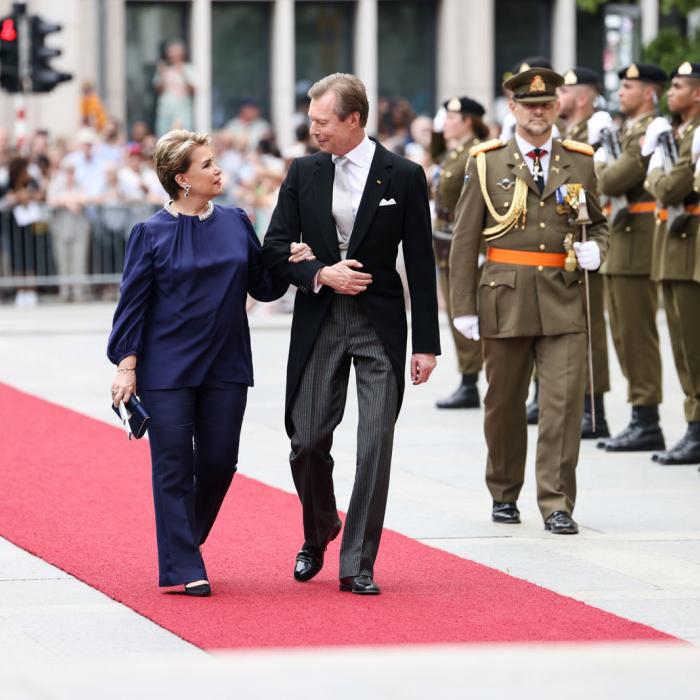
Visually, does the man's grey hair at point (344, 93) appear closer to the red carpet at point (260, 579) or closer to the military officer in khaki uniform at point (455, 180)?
the red carpet at point (260, 579)

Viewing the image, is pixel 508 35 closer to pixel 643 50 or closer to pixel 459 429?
pixel 643 50

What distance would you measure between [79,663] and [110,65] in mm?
27623

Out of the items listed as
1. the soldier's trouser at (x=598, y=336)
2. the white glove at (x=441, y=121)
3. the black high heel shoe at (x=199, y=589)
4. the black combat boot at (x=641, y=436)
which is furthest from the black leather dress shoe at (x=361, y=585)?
the white glove at (x=441, y=121)

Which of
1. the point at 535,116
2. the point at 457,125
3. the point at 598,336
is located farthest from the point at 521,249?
the point at 457,125

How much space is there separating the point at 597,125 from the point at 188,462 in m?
4.85

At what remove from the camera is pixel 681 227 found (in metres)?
10.5

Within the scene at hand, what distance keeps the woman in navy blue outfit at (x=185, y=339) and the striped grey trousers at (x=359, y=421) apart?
0.24 metres

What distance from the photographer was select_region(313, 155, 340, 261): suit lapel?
7293 millimetres

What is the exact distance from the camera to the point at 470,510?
9156mm

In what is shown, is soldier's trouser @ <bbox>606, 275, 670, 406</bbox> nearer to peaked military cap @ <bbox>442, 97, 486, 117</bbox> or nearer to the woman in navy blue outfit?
peaked military cap @ <bbox>442, 97, 486, 117</bbox>

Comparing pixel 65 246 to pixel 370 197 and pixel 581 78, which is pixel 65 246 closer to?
pixel 581 78

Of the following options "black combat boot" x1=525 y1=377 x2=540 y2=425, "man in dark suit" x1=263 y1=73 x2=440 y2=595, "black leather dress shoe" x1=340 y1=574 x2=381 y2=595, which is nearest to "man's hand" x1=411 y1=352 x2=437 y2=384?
"man in dark suit" x1=263 y1=73 x2=440 y2=595

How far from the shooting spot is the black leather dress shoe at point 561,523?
8484 millimetres

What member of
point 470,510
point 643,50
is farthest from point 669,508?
point 643,50
